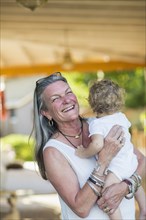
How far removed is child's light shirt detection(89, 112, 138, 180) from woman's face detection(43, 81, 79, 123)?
106 mm

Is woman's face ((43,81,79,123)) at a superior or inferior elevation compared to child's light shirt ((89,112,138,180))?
superior

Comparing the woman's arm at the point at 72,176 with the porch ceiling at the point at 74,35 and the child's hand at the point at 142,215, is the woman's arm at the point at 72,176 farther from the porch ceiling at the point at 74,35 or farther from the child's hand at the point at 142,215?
the porch ceiling at the point at 74,35

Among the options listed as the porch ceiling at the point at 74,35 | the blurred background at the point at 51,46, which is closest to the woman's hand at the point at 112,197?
the blurred background at the point at 51,46

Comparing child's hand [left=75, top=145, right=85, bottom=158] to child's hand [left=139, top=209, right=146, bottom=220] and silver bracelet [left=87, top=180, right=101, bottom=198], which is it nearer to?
silver bracelet [left=87, top=180, right=101, bottom=198]

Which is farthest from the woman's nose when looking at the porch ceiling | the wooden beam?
the wooden beam

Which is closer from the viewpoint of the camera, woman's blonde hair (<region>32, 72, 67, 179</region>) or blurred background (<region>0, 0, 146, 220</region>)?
woman's blonde hair (<region>32, 72, 67, 179</region>)

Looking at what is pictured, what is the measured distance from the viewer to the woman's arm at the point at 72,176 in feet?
6.88

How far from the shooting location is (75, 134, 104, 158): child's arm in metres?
2.15

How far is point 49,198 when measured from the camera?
773cm

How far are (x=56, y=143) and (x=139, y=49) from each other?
311 inches

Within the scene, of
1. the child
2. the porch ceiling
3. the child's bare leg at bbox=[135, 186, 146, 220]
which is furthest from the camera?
the porch ceiling

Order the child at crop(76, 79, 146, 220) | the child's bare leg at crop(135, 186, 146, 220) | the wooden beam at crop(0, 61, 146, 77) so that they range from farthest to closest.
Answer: the wooden beam at crop(0, 61, 146, 77) < the child's bare leg at crop(135, 186, 146, 220) < the child at crop(76, 79, 146, 220)

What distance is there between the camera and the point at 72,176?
7.12 ft

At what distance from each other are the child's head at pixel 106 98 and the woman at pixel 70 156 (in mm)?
104
